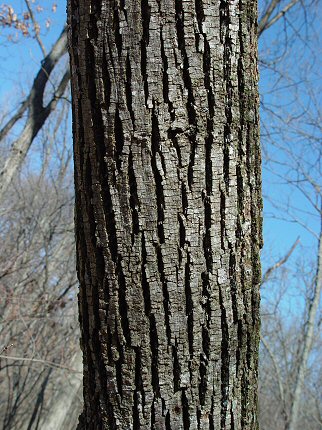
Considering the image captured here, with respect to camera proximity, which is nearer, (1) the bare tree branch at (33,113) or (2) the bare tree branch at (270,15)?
(1) the bare tree branch at (33,113)

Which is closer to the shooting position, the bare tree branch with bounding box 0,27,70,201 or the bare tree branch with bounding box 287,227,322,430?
the bare tree branch with bounding box 0,27,70,201

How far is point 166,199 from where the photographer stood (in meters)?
1.56

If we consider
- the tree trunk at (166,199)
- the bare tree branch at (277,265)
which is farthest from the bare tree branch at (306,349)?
the tree trunk at (166,199)

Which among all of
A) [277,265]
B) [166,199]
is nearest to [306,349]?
[277,265]

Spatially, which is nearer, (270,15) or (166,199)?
(166,199)

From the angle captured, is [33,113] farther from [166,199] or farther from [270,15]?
[166,199]

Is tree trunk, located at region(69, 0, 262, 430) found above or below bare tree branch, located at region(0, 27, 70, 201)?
below

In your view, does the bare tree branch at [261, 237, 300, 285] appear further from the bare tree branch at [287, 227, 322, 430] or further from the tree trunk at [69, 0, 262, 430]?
the tree trunk at [69, 0, 262, 430]

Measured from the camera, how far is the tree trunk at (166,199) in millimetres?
1548

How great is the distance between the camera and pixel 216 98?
62.2 inches

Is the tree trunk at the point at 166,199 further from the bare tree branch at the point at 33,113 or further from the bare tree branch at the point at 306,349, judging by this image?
the bare tree branch at the point at 306,349

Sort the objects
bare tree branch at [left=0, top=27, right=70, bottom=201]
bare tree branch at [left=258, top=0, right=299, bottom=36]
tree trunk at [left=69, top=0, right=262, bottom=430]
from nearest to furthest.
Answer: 1. tree trunk at [left=69, top=0, right=262, bottom=430]
2. bare tree branch at [left=0, top=27, right=70, bottom=201]
3. bare tree branch at [left=258, top=0, right=299, bottom=36]

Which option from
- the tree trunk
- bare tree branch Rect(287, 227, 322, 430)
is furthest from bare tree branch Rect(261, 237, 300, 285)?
the tree trunk

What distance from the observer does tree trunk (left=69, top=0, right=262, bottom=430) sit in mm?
1548
